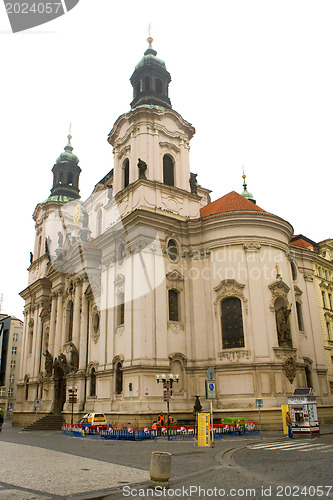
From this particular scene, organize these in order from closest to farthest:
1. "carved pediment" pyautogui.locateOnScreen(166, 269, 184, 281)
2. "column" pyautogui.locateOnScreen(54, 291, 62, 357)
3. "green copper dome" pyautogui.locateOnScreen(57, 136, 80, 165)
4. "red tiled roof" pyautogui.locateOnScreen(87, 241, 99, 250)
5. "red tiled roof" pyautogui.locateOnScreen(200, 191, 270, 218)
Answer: "carved pediment" pyautogui.locateOnScreen(166, 269, 184, 281) < "red tiled roof" pyautogui.locateOnScreen(200, 191, 270, 218) < "red tiled roof" pyautogui.locateOnScreen(87, 241, 99, 250) < "column" pyautogui.locateOnScreen(54, 291, 62, 357) < "green copper dome" pyautogui.locateOnScreen(57, 136, 80, 165)

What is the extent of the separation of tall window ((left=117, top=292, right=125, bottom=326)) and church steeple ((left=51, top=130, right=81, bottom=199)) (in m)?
22.9

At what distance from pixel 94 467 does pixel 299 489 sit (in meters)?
5.67

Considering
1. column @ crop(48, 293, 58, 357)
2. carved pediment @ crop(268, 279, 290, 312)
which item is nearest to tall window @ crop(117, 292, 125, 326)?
carved pediment @ crop(268, 279, 290, 312)

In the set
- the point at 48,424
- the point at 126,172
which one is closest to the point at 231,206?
the point at 126,172

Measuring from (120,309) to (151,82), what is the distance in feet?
66.0

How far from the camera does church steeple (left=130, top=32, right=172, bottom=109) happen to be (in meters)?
37.3

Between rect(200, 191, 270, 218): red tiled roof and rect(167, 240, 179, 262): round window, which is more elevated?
rect(200, 191, 270, 218): red tiled roof

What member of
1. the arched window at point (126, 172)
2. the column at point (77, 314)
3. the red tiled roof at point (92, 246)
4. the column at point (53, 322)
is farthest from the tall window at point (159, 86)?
the column at point (53, 322)

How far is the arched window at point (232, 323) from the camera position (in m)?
28.5

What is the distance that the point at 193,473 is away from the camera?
10.7 meters

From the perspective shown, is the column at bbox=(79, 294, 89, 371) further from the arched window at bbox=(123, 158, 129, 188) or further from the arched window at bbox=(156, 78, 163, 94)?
the arched window at bbox=(156, 78, 163, 94)

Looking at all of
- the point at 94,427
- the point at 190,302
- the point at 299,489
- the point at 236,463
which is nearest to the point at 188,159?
the point at 190,302

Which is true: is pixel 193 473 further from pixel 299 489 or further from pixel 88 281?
pixel 88 281

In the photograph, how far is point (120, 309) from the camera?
30.6 metres
